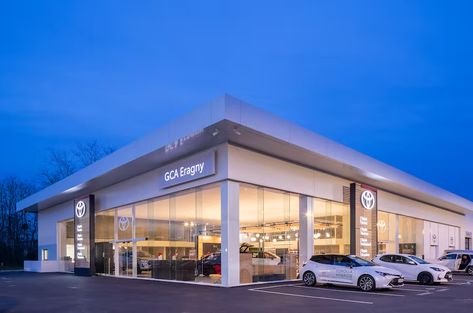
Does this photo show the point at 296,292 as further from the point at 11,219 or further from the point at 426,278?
the point at 11,219

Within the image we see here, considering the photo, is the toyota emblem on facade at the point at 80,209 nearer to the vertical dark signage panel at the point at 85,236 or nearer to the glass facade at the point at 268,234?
the vertical dark signage panel at the point at 85,236

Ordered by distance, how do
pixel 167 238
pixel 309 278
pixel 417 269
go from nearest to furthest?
pixel 309 278, pixel 417 269, pixel 167 238

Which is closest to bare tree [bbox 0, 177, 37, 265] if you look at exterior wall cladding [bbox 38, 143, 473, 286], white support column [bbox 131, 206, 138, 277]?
exterior wall cladding [bbox 38, 143, 473, 286]

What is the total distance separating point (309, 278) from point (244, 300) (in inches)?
212

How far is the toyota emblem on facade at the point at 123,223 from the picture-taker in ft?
89.8

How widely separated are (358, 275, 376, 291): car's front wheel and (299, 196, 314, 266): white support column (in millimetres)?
4973

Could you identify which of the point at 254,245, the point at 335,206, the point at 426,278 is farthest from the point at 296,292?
the point at 335,206

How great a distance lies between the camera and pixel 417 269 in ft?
69.5

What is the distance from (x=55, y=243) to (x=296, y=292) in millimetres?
26364

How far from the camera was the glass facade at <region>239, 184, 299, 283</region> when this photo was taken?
20219mm

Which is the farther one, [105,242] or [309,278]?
[105,242]

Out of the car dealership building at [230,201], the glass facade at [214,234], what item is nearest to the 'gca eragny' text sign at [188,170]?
the car dealership building at [230,201]

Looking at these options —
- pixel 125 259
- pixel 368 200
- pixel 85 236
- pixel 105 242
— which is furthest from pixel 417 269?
pixel 85 236

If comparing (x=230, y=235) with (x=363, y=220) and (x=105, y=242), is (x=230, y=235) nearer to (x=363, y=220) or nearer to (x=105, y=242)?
(x=363, y=220)
